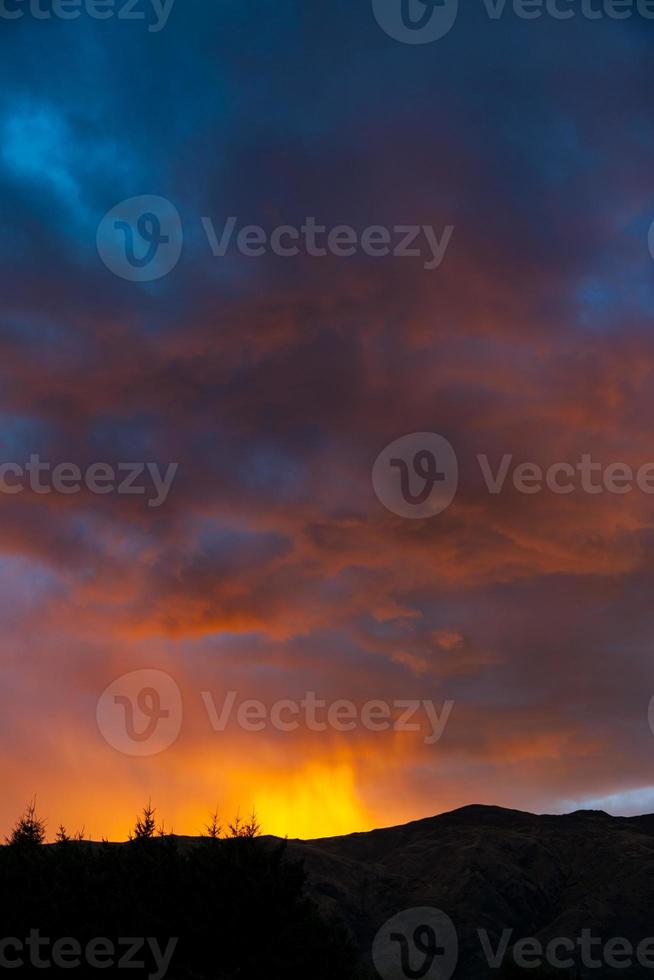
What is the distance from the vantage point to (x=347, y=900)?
9806cm

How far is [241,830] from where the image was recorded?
49750 mm

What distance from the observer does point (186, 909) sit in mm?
44125

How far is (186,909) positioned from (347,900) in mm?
59035

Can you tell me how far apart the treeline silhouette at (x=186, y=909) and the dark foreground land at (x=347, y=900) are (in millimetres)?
66

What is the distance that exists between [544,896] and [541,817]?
107 feet

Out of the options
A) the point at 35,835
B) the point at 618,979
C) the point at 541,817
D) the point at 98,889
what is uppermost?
the point at 541,817

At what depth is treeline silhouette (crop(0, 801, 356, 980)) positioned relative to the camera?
1608 inches

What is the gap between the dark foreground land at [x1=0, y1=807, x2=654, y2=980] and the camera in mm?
41469

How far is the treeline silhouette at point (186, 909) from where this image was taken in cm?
4084

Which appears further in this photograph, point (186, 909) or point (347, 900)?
point (347, 900)

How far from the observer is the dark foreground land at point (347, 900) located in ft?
136

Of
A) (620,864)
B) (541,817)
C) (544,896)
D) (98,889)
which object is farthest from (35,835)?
(541,817)

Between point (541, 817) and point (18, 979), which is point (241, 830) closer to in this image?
point (18, 979)

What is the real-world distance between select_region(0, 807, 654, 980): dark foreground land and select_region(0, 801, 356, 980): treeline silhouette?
7 centimetres
